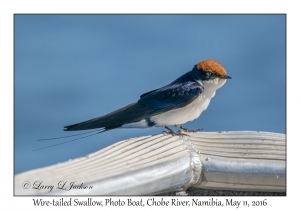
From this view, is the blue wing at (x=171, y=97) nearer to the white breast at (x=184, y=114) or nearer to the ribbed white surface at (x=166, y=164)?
the white breast at (x=184, y=114)

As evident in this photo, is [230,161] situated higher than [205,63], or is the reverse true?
[205,63]

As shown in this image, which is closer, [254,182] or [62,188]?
[62,188]

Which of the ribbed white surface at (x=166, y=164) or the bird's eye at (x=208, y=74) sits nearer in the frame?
the ribbed white surface at (x=166, y=164)

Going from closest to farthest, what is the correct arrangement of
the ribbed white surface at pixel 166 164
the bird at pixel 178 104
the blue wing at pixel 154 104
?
the ribbed white surface at pixel 166 164
the blue wing at pixel 154 104
the bird at pixel 178 104

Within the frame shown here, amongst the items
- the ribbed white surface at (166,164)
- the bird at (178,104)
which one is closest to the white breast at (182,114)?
the bird at (178,104)

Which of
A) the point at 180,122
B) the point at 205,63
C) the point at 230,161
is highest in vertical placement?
the point at 205,63
